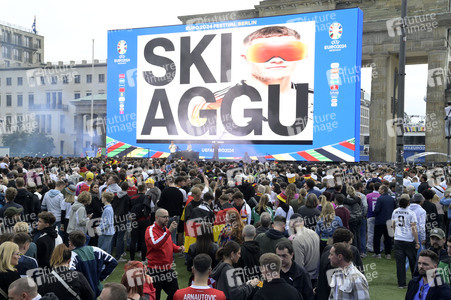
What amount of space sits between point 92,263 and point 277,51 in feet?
86.4

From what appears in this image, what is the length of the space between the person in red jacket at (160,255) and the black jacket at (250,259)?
119 centimetres

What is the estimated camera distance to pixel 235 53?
31.5 meters

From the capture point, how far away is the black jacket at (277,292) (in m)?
4.14

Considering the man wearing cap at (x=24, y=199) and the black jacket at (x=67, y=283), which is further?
the man wearing cap at (x=24, y=199)

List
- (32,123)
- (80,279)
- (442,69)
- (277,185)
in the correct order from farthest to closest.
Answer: (32,123), (442,69), (277,185), (80,279)

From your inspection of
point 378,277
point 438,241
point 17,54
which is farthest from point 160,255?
point 17,54

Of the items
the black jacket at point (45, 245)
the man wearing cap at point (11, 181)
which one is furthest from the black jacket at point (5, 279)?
the man wearing cap at point (11, 181)

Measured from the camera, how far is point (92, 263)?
539 cm

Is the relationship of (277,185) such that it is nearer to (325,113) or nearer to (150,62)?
(325,113)

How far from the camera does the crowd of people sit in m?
4.47

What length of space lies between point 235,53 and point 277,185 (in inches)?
885

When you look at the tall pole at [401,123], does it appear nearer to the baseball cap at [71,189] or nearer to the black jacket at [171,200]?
the black jacket at [171,200]

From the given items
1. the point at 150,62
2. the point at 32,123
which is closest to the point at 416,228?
the point at 150,62

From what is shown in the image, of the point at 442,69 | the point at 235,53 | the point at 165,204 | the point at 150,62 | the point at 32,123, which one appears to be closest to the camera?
the point at 165,204
